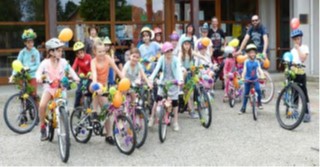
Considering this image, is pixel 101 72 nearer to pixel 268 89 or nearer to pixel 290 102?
pixel 290 102

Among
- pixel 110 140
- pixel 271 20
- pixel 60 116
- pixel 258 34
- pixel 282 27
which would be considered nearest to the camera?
pixel 60 116

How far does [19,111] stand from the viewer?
333 inches

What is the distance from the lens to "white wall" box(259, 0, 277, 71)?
1703cm

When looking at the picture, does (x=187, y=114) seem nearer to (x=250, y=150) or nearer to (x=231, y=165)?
(x=250, y=150)

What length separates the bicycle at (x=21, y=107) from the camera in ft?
27.5

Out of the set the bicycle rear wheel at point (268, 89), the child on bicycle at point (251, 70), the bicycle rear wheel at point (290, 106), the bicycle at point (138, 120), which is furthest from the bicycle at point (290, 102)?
the bicycle at point (138, 120)

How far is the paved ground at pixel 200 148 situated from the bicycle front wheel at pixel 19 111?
0.16m

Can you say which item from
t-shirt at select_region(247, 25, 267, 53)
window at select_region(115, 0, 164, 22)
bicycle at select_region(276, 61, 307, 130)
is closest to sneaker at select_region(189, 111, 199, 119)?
bicycle at select_region(276, 61, 307, 130)

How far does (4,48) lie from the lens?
562 inches

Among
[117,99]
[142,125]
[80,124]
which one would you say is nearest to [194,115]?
[142,125]

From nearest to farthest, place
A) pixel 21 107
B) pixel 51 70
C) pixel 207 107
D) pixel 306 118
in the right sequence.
→ pixel 51 70
pixel 207 107
pixel 21 107
pixel 306 118

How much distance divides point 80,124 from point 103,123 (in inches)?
13.4

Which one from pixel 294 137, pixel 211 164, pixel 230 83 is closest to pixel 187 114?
pixel 230 83

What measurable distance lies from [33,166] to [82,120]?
110 centimetres
